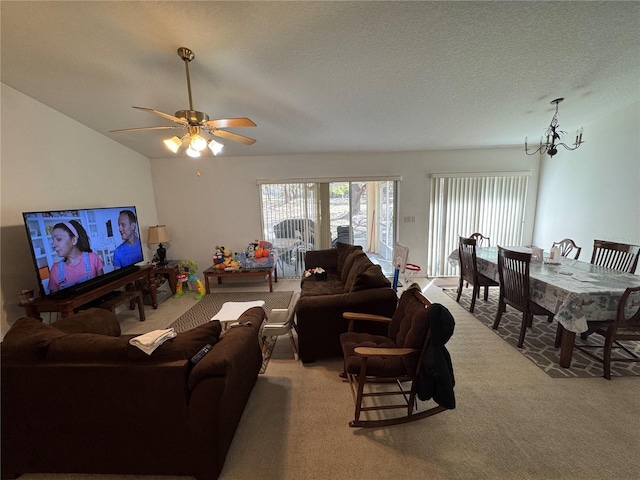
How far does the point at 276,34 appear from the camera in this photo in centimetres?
187

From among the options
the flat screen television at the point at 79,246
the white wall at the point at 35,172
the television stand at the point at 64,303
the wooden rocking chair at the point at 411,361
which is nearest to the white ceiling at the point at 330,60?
the white wall at the point at 35,172

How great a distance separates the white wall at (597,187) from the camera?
307 centimetres

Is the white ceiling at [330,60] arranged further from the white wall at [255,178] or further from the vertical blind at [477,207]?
the vertical blind at [477,207]

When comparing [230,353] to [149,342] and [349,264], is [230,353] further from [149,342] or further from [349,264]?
[349,264]

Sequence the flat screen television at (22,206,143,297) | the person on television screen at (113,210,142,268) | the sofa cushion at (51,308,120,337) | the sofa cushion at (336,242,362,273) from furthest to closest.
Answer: the sofa cushion at (336,242,362,273) < the person on television screen at (113,210,142,268) < the flat screen television at (22,206,143,297) < the sofa cushion at (51,308,120,337)

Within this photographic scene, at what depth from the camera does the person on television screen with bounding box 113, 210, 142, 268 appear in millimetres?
3473

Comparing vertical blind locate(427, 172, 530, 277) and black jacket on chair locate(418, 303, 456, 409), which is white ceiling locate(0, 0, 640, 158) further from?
black jacket on chair locate(418, 303, 456, 409)

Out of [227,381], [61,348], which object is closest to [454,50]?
[227,381]

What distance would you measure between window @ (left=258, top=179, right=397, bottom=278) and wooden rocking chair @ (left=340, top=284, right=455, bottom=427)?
3.11 metres

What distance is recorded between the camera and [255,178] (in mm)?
4699

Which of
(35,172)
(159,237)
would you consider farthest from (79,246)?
(159,237)

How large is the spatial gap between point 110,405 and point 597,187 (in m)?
5.75

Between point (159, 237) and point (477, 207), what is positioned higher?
point (477, 207)

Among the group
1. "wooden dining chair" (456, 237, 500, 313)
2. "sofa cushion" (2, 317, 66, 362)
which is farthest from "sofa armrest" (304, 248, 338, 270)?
"sofa cushion" (2, 317, 66, 362)
